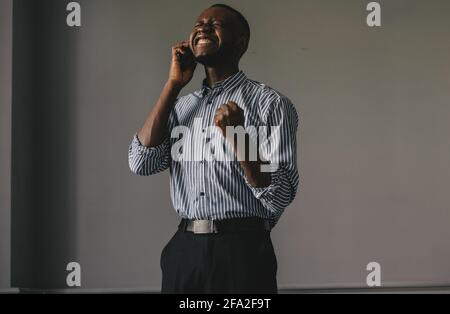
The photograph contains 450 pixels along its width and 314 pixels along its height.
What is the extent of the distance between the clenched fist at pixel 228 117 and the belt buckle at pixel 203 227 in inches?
7.8

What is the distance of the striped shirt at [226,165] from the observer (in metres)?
1.67

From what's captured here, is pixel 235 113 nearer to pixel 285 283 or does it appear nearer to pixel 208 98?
pixel 208 98

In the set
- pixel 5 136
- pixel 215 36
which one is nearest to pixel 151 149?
pixel 215 36

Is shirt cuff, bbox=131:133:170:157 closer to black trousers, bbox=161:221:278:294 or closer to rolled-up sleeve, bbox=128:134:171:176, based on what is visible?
rolled-up sleeve, bbox=128:134:171:176

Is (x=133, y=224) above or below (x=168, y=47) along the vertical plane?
below

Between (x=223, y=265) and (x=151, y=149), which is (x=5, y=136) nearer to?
(x=151, y=149)

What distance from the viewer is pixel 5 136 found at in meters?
3.24

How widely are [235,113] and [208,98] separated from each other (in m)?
0.20

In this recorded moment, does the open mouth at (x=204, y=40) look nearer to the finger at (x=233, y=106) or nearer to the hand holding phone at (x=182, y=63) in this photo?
the hand holding phone at (x=182, y=63)

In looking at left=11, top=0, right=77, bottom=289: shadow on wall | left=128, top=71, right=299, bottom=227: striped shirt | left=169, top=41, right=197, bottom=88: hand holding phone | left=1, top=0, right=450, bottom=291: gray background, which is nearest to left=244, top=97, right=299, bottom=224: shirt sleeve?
left=128, top=71, right=299, bottom=227: striped shirt

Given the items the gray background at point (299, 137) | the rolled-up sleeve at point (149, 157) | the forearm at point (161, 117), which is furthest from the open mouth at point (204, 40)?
the gray background at point (299, 137)
